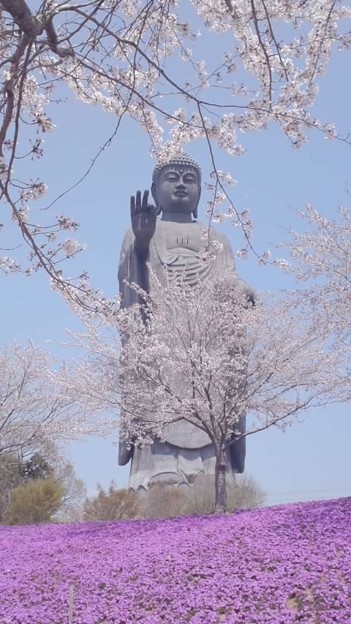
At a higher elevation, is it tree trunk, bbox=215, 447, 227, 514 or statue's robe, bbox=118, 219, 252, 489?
statue's robe, bbox=118, 219, 252, 489

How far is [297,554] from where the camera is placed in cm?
731

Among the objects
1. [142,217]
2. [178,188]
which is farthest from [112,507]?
[178,188]

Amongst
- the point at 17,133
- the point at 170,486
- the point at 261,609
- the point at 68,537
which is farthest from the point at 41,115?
the point at 170,486

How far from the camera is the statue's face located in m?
19.8

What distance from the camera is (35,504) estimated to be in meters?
17.1

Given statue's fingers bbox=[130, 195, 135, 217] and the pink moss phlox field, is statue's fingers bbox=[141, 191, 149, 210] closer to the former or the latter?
statue's fingers bbox=[130, 195, 135, 217]

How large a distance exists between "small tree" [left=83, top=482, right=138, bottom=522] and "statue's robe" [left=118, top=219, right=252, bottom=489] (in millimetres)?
1766

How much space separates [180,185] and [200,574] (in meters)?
13.6

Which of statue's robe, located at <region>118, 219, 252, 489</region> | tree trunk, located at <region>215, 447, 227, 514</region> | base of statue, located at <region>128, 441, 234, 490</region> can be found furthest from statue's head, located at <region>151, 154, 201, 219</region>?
tree trunk, located at <region>215, 447, 227, 514</region>

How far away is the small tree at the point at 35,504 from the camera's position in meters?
17.1

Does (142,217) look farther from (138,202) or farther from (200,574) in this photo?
(200,574)

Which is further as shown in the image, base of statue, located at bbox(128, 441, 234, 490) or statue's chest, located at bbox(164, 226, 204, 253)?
statue's chest, located at bbox(164, 226, 204, 253)

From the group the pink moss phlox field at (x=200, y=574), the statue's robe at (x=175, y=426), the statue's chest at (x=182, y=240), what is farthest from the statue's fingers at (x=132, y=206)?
the pink moss phlox field at (x=200, y=574)

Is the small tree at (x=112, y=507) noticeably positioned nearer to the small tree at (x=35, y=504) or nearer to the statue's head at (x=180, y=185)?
the small tree at (x=35, y=504)
